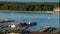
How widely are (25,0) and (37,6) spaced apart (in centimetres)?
58

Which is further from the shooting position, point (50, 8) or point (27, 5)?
point (50, 8)

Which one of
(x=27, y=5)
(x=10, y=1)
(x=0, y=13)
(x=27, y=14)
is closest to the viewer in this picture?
(x=27, y=5)

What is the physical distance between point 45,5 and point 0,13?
2682mm

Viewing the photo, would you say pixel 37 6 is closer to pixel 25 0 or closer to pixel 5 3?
pixel 25 0

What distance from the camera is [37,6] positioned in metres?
8.45

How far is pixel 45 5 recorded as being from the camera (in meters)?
8.18

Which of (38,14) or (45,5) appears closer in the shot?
(45,5)

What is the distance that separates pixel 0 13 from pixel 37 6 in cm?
226

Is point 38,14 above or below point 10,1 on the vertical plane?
below

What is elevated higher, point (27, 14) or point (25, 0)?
point (25, 0)

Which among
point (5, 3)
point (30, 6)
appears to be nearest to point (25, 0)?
point (30, 6)

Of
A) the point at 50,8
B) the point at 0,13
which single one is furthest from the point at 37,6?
the point at 0,13

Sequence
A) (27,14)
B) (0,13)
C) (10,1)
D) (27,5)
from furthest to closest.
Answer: (27,14) < (0,13) < (10,1) < (27,5)

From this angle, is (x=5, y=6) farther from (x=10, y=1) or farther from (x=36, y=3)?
(x=36, y=3)
